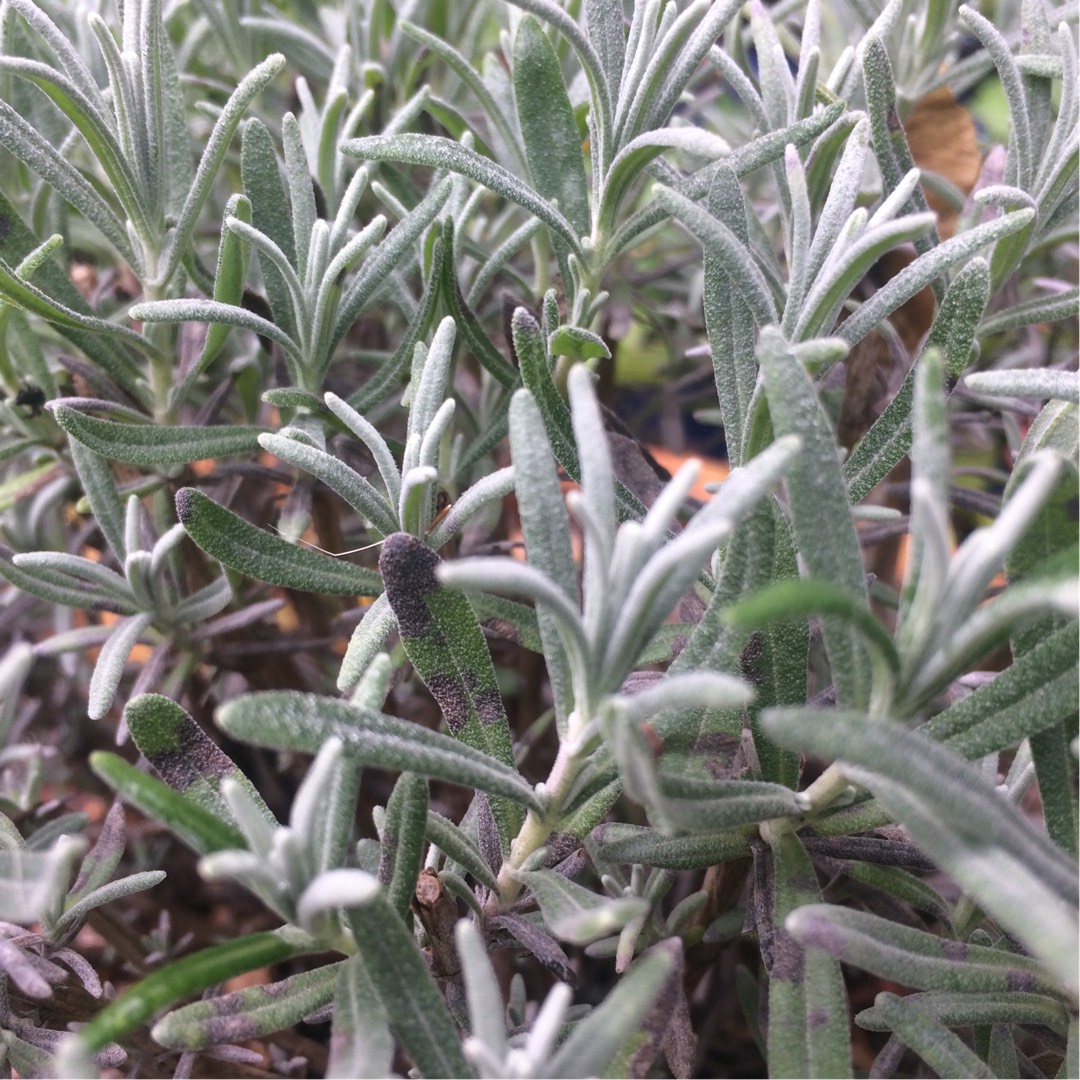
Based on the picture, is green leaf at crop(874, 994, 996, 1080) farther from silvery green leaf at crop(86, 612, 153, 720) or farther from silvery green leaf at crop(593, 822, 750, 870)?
silvery green leaf at crop(86, 612, 153, 720)

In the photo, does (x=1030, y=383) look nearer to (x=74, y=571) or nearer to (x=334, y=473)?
(x=334, y=473)

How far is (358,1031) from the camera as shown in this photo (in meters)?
0.51

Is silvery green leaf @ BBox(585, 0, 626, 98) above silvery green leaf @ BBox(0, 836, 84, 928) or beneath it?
above

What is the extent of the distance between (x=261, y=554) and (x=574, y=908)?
35 centimetres

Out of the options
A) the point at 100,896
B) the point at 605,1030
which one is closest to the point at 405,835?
the point at 605,1030

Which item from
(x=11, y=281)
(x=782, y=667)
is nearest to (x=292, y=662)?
(x=11, y=281)

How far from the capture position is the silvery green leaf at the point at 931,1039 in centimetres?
54

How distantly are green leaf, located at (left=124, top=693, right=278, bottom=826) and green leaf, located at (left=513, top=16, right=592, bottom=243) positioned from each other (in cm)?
52

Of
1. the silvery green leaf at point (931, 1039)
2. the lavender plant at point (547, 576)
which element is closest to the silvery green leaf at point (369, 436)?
the lavender plant at point (547, 576)

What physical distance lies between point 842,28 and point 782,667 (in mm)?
1081

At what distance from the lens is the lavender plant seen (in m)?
0.48

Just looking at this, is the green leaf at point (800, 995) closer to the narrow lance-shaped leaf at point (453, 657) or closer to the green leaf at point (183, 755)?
the narrow lance-shaped leaf at point (453, 657)

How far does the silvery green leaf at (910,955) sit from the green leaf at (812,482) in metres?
0.16

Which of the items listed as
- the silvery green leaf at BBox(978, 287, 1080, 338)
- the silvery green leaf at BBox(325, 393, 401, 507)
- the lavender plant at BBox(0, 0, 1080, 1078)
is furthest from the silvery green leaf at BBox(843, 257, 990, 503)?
the silvery green leaf at BBox(325, 393, 401, 507)
